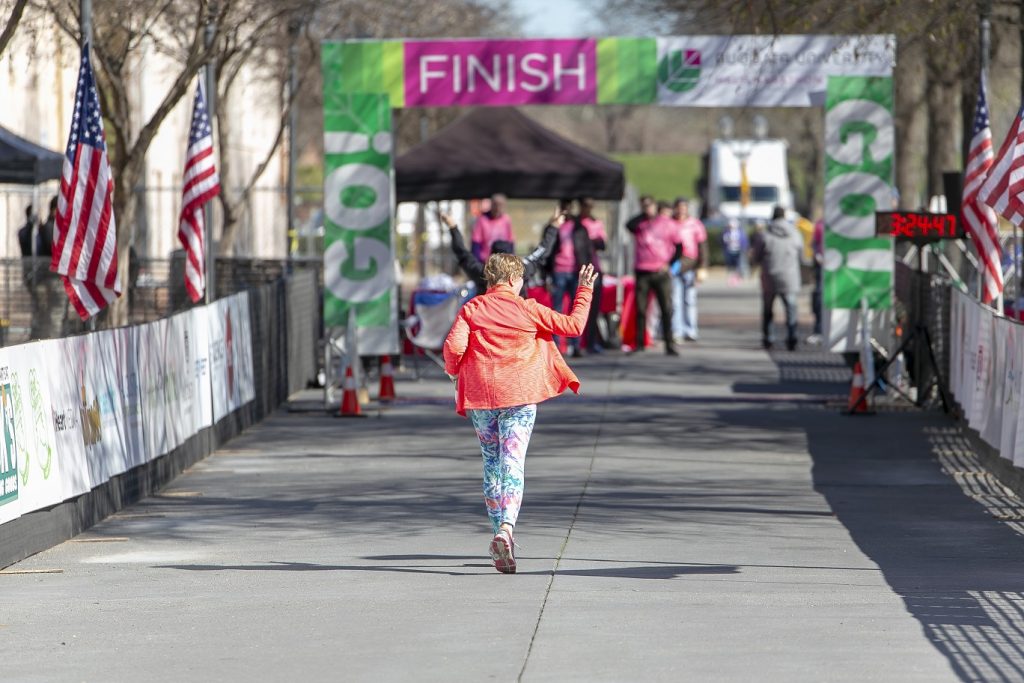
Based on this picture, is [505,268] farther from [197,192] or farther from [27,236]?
[27,236]

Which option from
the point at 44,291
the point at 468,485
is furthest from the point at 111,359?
the point at 44,291

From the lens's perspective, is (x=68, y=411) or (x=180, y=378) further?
(x=180, y=378)

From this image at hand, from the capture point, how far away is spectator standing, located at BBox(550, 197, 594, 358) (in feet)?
80.8

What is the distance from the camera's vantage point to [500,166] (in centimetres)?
2519

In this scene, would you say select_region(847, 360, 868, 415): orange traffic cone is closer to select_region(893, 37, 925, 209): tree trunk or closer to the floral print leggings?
the floral print leggings

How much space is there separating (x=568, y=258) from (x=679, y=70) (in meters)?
5.90

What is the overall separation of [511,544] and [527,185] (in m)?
15.6

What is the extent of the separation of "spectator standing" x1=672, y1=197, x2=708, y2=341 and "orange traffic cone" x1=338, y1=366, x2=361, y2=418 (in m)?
8.85

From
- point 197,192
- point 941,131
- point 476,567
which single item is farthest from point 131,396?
point 941,131

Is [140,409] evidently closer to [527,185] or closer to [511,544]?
[511,544]

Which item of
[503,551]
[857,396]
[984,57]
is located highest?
[984,57]

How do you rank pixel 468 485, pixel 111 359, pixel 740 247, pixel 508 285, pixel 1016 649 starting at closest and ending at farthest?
pixel 1016 649, pixel 508 285, pixel 111 359, pixel 468 485, pixel 740 247

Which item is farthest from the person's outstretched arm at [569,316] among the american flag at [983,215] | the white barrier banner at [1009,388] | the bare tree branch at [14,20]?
the american flag at [983,215]

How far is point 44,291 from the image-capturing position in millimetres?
24641
